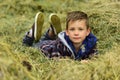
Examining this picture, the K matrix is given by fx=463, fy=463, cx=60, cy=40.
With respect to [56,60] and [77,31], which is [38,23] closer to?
[77,31]

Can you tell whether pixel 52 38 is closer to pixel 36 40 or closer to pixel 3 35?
pixel 36 40

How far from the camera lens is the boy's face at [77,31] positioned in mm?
4691

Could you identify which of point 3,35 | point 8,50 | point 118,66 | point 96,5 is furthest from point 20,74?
point 96,5

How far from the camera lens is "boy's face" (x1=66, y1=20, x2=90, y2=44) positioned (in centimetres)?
469

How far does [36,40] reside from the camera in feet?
17.9

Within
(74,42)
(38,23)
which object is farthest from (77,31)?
(38,23)

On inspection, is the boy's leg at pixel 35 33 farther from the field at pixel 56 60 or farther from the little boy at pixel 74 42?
the little boy at pixel 74 42

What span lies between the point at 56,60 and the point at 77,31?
17.2 inches

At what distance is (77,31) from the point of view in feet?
15.4

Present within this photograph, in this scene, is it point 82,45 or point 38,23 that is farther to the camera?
point 38,23

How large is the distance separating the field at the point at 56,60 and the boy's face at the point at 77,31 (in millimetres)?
270

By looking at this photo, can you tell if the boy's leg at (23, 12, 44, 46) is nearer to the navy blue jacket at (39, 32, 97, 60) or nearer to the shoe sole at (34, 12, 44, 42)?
the shoe sole at (34, 12, 44, 42)

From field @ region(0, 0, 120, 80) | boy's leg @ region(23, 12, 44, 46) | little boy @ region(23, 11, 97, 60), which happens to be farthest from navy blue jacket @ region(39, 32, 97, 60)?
boy's leg @ region(23, 12, 44, 46)

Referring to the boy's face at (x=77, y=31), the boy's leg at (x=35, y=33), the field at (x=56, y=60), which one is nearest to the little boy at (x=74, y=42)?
the boy's face at (x=77, y=31)
